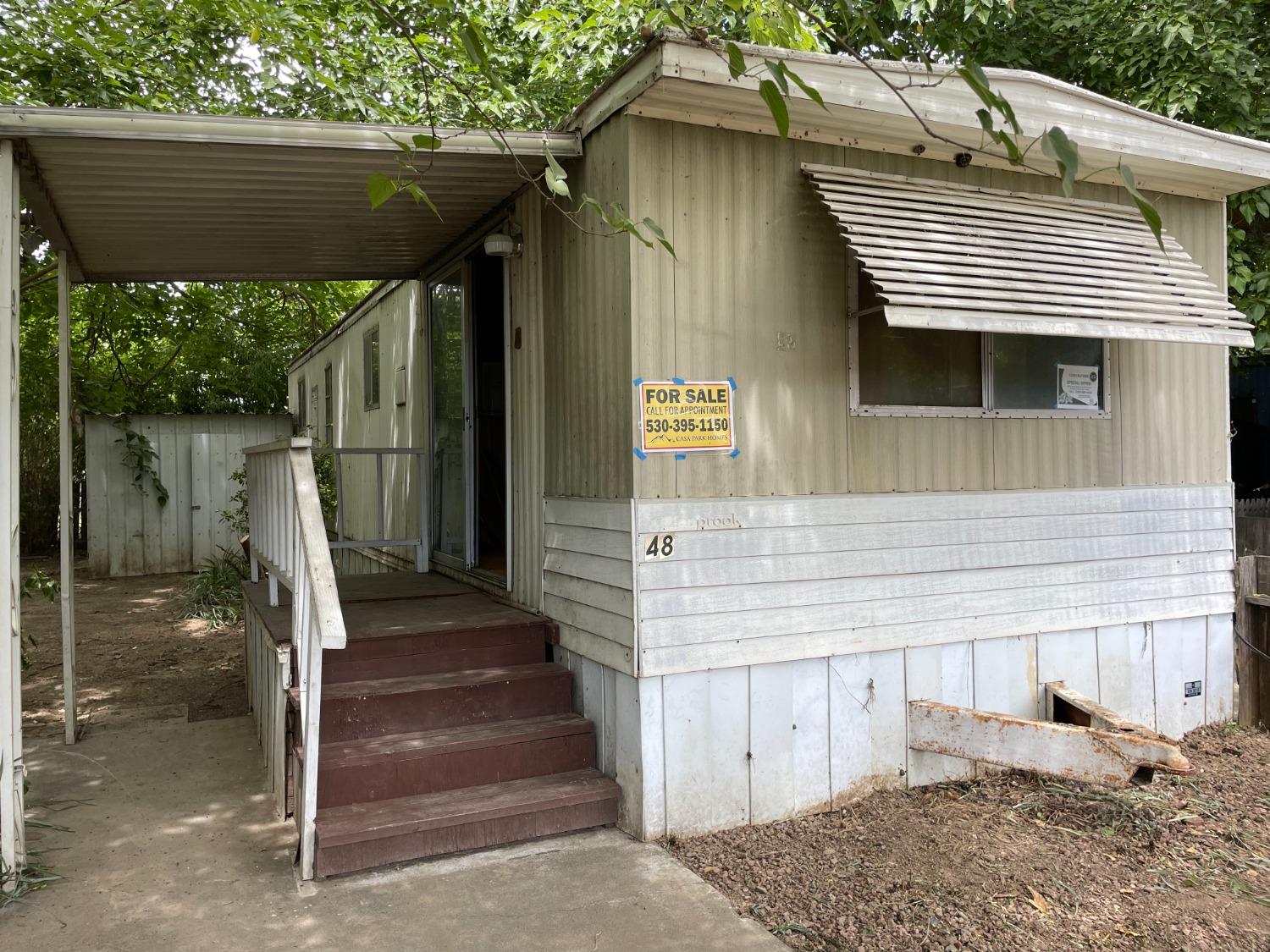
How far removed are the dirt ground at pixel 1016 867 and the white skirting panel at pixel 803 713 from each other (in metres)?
0.12

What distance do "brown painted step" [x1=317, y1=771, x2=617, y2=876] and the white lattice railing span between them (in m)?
0.11

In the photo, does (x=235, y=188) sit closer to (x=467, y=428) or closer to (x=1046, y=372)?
(x=467, y=428)

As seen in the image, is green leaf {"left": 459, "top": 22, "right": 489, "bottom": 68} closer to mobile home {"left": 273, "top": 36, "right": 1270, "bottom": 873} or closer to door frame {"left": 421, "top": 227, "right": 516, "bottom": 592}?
mobile home {"left": 273, "top": 36, "right": 1270, "bottom": 873}

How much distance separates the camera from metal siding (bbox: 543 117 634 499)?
367 centimetres

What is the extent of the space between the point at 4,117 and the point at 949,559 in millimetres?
4089

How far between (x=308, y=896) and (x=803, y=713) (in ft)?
6.53

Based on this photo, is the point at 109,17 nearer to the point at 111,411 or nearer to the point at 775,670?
the point at 111,411


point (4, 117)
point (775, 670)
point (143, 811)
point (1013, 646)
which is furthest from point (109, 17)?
point (1013, 646)

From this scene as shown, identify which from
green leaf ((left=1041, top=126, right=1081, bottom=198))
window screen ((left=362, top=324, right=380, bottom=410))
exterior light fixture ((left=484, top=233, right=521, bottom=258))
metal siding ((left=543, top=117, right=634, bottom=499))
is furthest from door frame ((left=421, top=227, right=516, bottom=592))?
green leaf ((left=1041, top=126, right=1081, bottom=198))

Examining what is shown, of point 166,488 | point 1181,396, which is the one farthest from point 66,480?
point 166,488

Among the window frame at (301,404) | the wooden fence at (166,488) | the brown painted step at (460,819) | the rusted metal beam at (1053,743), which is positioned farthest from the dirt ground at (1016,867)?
the wooden fence at (166,488)

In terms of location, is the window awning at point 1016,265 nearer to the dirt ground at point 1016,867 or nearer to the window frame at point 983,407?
the window frame at point 983,407

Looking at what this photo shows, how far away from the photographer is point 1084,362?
15.4ft

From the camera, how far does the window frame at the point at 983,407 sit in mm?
4055
